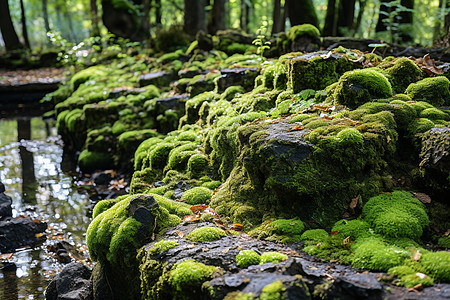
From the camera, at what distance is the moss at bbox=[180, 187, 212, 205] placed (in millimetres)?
5398

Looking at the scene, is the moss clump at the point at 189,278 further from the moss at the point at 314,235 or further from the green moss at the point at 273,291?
the moss at the point at 314,235

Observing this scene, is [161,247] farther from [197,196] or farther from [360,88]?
[360,88]

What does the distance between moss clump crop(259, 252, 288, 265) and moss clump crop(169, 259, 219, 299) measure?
0.47 metres

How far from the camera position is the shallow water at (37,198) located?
5.69 meters

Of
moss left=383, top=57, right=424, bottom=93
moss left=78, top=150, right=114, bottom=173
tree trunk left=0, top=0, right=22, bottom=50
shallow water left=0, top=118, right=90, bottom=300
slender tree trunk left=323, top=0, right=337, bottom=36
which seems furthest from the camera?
tree trunk left=0, top=0, right=22, bottom=50

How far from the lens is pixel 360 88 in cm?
561

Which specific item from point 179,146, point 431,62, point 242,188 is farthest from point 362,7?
point 242,188

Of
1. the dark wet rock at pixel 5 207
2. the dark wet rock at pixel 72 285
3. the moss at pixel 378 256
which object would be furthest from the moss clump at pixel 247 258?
the dark wet rock at pixel 5 207

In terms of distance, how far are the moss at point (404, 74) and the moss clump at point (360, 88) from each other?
480 mm

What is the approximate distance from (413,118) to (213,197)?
9.76 feet

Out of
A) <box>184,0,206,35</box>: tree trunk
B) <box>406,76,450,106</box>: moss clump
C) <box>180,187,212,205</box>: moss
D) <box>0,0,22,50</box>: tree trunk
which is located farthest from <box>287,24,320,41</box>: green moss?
<box>0,0,22,50</box>: tree trunk

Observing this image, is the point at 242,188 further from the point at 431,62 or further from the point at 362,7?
the point at 362,7

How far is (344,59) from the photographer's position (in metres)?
6.75

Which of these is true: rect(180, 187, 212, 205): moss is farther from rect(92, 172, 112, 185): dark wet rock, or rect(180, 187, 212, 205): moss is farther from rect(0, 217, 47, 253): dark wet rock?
rect(92, 172, 112, 185): dark wet rock
